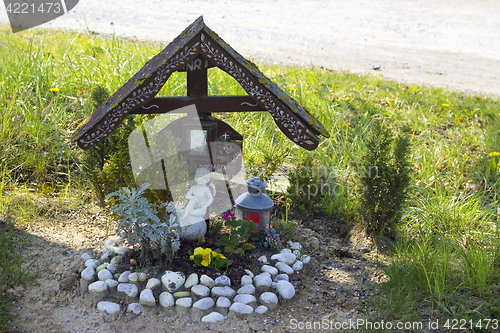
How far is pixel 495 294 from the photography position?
265 cm

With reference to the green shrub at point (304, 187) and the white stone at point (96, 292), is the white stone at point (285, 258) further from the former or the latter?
the white stone at point (96, 292)

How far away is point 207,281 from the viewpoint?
274 centimetres

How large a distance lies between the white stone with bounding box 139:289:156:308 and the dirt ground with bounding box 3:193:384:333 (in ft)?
0.20

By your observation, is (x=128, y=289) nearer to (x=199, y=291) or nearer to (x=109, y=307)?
(x=109, y=307)

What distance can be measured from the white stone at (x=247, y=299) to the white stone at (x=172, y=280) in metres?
0.39

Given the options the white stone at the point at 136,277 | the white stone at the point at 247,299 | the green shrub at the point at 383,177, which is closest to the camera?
the white stone at the point at 247,299

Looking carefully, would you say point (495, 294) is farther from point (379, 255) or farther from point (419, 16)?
point (419, 16)

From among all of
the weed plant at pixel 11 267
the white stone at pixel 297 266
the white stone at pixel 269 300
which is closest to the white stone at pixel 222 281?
the white stone at pixel 269 300

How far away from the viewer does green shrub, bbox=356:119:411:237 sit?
331cm

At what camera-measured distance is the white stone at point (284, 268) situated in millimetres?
3016

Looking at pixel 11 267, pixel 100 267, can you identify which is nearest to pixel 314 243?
pixel 100 267

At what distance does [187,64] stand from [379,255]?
223 centimetres

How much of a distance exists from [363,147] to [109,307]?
3.15 m

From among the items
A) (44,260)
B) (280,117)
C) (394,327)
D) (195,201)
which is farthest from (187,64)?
(394,327)
